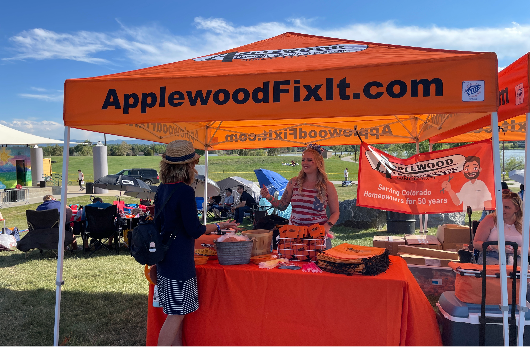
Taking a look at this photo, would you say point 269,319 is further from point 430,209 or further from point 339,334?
point 430,209

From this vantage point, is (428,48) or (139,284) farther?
(139,284)

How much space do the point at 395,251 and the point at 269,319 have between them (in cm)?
293

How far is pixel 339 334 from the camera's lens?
8.61 ft

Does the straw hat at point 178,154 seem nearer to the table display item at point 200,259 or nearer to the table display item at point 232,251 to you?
the table display item at point 232,251

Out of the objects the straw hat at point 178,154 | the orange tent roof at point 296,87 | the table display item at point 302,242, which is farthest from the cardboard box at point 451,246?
the straw hat at point 178,154

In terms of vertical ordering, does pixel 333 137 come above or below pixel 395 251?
above

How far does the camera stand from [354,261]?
102 inches

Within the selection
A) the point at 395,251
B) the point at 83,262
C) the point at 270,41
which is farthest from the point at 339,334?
the point at 83,262

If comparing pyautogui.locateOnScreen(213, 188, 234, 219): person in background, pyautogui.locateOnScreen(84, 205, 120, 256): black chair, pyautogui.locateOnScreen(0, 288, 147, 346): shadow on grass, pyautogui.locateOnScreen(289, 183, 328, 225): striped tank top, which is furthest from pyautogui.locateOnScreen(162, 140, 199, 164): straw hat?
pyautogui.locateOnScreen(213, 188, 234, 219): person in background

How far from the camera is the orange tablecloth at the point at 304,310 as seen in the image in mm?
2533

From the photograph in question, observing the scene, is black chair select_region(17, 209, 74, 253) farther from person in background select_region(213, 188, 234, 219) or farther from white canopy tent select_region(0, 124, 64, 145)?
white canopy tent select_region(0, 124, 64, 145)

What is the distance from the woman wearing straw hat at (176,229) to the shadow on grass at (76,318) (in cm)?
128

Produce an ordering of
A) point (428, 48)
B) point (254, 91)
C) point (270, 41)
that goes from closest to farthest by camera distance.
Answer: point (254, 91), point (428, 48), point (270, 41)

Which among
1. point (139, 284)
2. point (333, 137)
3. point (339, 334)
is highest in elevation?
point (333, 137)
